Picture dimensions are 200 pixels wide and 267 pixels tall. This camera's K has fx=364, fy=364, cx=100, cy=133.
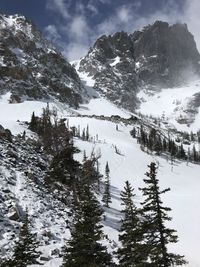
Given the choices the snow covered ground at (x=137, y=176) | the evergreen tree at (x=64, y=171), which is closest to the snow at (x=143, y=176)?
the snow covered ground at (x=137, y=176)

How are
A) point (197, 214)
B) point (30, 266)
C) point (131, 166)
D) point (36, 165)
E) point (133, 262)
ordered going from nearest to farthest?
point (133, 262) < point (30, 266) < point (36, 165) < point (197, 214) < point (131, 166)

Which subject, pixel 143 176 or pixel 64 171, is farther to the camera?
pixel 143 176

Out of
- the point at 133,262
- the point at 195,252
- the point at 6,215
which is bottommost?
the point at 195,252

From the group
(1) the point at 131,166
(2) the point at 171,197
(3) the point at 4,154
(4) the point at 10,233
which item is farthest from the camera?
(1) the point at 131,166

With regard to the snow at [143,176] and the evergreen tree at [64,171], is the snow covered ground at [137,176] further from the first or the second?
the evergreen tree at [64,171]

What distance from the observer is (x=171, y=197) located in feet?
276

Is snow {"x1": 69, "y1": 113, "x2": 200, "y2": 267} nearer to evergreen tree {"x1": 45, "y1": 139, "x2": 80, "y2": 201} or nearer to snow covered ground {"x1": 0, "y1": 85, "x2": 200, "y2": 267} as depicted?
snow covered ground {"x1": 0, "y1": 85, "x2": 200, "y2": 267}

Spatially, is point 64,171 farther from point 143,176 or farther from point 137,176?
point 143,176

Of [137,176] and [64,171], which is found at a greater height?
[137,176]

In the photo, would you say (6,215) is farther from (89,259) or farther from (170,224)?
(170,224)

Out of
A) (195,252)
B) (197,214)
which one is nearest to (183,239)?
A: (195,252)

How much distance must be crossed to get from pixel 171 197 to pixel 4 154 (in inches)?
1910

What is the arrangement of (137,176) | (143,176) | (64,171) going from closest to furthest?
(64,171), (137,176), (143,176)

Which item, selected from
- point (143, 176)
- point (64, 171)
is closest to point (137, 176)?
point (143, 176)
